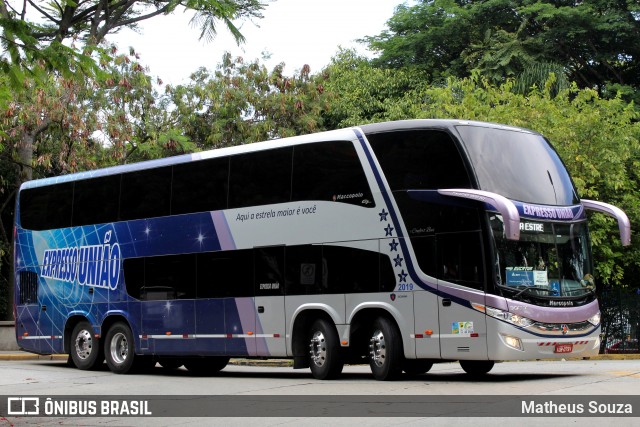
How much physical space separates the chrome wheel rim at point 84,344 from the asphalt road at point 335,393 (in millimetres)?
754

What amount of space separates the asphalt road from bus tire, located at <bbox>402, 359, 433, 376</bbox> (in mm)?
202

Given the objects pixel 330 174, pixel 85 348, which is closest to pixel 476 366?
pixel 330 174

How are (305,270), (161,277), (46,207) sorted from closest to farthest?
(305,270)
(161,277)
(46,207)

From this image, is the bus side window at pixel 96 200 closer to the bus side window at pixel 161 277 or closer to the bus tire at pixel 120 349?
the bus side window at pixel 161 277

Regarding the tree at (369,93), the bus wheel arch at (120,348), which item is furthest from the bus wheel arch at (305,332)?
the tree at (369,93)

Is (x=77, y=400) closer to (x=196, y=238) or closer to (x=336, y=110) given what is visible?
(x=196, y=238)

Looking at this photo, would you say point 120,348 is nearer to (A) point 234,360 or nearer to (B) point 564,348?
(A) point 234,360

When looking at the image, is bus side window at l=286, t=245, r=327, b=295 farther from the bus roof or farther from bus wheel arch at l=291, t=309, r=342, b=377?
the bus roof

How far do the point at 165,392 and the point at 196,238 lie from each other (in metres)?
4.50

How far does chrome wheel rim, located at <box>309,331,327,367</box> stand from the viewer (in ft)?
58.5

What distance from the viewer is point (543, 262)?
53.1 feet

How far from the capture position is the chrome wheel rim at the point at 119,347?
2170cm

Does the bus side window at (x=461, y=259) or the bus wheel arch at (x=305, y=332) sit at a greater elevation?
the bus side window at (x=461, y=259)

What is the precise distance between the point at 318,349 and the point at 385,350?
1579 millimetres
